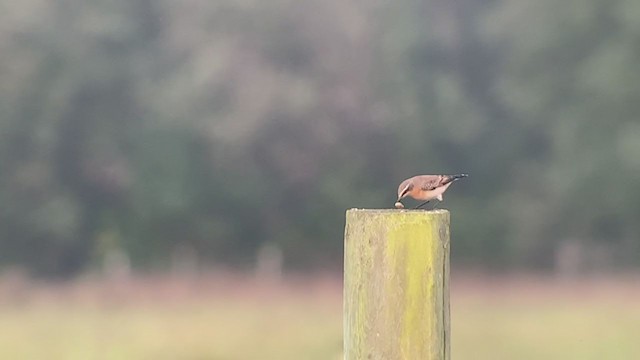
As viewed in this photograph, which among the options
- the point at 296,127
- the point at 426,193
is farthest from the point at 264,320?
the point at 426,193

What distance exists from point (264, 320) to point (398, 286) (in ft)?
29.3

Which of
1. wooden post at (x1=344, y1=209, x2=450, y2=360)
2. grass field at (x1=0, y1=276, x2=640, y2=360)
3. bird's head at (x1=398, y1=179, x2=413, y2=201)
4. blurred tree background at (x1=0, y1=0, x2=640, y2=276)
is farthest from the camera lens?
blurred tree background at (x1=0, y1=0, x2=640, y2=276)

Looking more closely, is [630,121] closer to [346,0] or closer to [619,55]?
[619,55]

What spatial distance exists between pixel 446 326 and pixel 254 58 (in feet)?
40.0

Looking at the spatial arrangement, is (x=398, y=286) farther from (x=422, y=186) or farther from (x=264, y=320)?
(x=264, y=320)

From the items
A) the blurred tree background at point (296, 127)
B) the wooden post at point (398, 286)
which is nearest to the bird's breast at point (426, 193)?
the wooden post at point (398, 286)

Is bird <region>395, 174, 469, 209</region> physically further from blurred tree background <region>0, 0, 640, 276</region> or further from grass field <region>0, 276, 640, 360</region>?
blurred tree background <region>0, 0, 640, 276</region>

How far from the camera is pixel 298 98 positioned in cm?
1374

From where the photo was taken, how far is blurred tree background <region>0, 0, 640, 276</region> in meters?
13.2

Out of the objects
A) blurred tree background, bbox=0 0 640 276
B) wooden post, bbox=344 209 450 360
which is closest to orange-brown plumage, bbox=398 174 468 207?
wooden post, bbox=344 209 450 360

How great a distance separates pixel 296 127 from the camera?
1366 cm

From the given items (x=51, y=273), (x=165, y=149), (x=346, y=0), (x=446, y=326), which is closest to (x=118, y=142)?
(x=165, y=149)

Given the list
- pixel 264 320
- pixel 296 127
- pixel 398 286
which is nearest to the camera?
pixel 398 286

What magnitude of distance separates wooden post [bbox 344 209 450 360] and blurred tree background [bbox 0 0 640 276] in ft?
36.3
